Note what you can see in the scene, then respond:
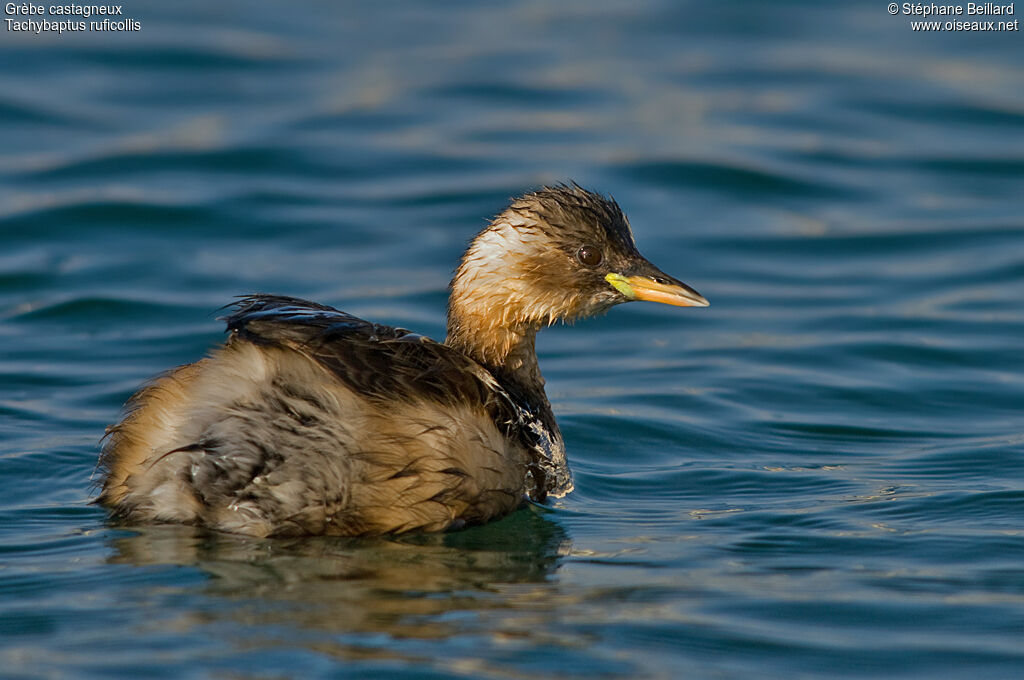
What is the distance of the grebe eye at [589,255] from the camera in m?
7.01

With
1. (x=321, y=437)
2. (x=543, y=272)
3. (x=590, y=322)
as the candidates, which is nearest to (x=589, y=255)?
(x=543, y=272)

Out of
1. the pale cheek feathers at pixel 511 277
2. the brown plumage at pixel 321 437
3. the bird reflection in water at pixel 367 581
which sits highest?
the pale cheek feathers at pixel 511 277

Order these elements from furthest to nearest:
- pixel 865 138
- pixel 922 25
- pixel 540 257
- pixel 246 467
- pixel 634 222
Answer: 1. pixel 922 25
2. pixel 865 138
3. pixel 634 222
4. pixel 540 257
5. pixel 246 467

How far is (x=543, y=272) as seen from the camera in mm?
6930

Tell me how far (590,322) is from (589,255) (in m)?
3.30

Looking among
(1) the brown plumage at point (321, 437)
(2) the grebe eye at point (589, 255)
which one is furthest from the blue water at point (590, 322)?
(2) the grebe eye at point (589, 255)

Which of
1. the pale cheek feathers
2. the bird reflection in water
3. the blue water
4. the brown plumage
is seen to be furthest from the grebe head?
the bird reflection in water

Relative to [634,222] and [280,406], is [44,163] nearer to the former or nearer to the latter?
[634,222]

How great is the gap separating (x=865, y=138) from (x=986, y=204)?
1.58m

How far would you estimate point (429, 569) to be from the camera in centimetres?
567

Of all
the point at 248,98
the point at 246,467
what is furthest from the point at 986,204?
the point at 246,467

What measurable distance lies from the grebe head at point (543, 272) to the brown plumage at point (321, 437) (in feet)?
1.48

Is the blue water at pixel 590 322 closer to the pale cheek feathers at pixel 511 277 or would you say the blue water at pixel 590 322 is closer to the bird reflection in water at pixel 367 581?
the bird reflection in water at pixel 367 581

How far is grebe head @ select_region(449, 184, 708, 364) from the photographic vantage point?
22.7 feet
